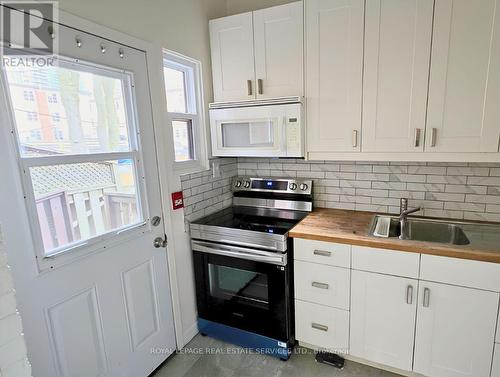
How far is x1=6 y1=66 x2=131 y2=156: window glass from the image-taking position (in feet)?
3.89

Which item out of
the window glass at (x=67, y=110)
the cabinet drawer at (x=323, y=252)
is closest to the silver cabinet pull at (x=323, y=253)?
the cabinet drawer at (x=323, y=252)

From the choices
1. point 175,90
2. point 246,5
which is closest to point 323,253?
point 175,90

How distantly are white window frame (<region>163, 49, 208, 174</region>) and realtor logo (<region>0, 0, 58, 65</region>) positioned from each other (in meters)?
0.77

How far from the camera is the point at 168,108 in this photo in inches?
78.4

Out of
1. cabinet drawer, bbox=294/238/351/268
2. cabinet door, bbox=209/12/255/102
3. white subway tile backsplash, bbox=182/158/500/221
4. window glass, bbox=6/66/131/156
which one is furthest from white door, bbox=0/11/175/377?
cabinet drawer, bbox=294/238/351/268

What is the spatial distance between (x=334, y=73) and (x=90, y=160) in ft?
4.89

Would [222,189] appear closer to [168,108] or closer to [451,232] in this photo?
[168,108]

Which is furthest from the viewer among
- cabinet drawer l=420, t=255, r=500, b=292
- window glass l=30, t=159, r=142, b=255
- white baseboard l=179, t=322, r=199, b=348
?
white baseboard l=179, t=322, r=199, b=348

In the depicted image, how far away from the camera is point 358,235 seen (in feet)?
5.78

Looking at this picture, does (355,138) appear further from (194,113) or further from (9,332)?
(9,332)

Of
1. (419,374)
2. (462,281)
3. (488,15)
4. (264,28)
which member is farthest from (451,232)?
(264,28)

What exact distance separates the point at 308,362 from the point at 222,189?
1410 mm

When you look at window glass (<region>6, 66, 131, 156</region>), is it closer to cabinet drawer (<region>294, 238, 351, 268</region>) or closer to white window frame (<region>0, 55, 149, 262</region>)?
white window frame (<region>0, 55, 149, 262</region>)

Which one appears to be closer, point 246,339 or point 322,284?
point 322,284
